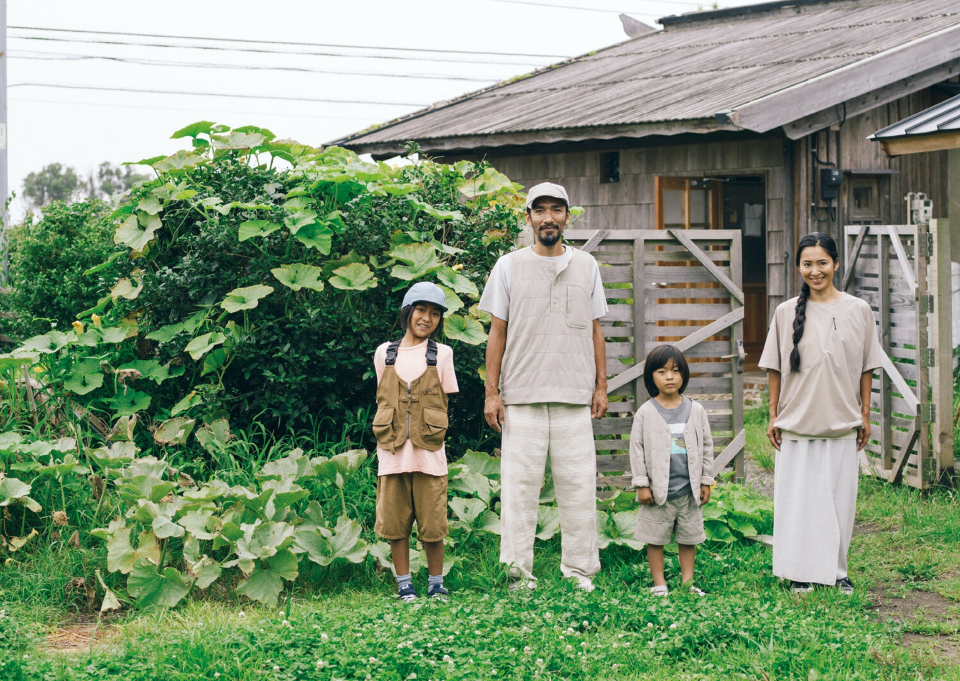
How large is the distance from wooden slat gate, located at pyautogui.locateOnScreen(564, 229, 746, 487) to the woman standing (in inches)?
58.3

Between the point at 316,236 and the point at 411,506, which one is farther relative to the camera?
the point at 316,236

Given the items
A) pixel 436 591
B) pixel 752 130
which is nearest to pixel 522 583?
pixel 436 591

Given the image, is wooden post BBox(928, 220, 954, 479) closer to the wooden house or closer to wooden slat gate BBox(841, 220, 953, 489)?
wooden slat gate BBox(841, 220, 953, 489)

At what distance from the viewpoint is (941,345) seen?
706cm

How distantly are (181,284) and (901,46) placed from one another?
7242mm

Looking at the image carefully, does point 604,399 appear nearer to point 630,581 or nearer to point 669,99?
point 630,581

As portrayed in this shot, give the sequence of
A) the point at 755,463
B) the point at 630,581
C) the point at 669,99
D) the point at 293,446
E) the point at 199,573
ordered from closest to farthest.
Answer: the point at 199,573, the point at 630,581, the point at 293,446, the point at 755,463, the point at 669,99

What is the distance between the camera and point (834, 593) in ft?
16.2

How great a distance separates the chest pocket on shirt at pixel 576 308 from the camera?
4969 millimetres

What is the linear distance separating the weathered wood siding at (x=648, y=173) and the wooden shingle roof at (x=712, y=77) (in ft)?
1.93

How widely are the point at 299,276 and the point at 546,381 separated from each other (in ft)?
6.17

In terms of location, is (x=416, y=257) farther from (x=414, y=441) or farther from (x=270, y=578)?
(x=270, y=578)

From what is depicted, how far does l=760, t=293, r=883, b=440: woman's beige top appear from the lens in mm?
4926

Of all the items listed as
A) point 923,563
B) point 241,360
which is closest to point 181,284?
point 241,360
